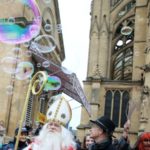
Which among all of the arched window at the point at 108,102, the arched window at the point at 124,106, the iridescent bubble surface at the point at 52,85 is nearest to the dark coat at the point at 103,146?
the iridescent bubble surface at the point at 52,85

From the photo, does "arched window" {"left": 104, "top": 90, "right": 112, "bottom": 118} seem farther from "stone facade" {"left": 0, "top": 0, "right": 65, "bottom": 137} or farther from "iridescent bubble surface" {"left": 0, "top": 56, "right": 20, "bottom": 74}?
"iridescent bubble surface" {"left": 0, "top": 56, "right": 20, "bottom": 74}

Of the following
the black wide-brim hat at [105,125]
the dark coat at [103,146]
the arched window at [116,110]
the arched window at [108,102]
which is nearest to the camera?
the dark coat at [103,146]

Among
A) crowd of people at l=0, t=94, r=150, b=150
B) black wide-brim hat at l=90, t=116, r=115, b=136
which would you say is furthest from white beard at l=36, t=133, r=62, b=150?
black wide-brim hat at l=90, t=116, r=115, b=136

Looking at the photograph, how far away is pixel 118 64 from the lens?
42906 millimetres

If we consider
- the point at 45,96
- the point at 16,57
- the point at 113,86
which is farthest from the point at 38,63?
the point at 113,86

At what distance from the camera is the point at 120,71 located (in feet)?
140

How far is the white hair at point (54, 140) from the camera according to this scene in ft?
15.7

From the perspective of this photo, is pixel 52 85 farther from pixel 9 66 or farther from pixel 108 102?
pixel 108 102

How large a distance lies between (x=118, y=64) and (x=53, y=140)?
126ft

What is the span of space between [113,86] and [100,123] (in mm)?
31273

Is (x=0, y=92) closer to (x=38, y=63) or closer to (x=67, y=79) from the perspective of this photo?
(x=38, y=63)

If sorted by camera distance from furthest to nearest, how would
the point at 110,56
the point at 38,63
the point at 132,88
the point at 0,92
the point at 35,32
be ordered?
1. the point at 110,56
2. the point at 132,88
3. the point at 38,63
4. the point at 0,92
5. the point at 35,32

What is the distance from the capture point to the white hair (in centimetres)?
479

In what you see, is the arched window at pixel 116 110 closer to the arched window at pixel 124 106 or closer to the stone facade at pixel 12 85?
the arched window at pixel 124 106
